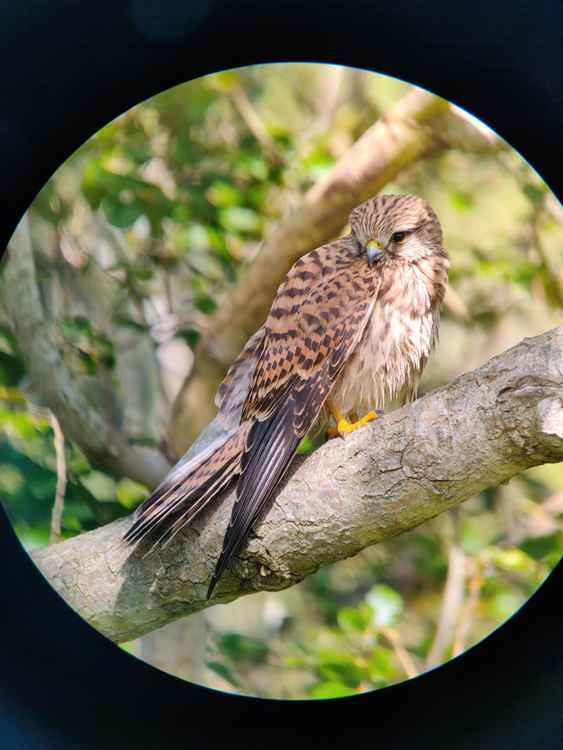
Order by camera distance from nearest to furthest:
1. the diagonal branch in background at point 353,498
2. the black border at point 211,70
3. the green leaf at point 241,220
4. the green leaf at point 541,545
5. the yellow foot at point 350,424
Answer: the diagonal branch in background at point 353,498, the black border at point 211,70, the yellow foot at point 350,424, the green leaf at point 541,545, the green leaf at point 241,220

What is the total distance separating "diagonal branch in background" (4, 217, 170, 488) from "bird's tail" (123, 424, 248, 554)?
61 cm

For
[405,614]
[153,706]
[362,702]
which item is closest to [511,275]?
[405,614]

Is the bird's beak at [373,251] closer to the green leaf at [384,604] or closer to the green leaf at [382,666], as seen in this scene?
the green leaf at [382,666]

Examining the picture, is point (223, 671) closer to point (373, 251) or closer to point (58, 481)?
point (58, 481)

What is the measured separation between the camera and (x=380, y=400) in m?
1.86

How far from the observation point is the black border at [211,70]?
1552 millimetres

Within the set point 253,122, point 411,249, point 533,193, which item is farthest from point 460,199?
point 253,122

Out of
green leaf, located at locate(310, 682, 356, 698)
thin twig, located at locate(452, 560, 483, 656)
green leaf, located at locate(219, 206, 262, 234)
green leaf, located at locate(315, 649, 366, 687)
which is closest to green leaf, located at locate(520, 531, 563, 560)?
thin twig, located at locate(452, 560, 483, 656)

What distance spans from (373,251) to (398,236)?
0.09 meters

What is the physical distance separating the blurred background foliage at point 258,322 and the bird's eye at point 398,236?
0.87 feet

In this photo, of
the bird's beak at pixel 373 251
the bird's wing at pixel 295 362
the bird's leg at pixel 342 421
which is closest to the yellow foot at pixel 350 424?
the bird's leg at pixel 342 421

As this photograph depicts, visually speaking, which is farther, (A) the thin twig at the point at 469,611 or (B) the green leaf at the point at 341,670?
(A) the thin twig at the point at 469,611

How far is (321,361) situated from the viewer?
1709mm

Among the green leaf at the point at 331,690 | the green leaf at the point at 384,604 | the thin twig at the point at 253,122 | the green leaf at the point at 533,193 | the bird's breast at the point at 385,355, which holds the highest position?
the thin twig at the point at 253,122
